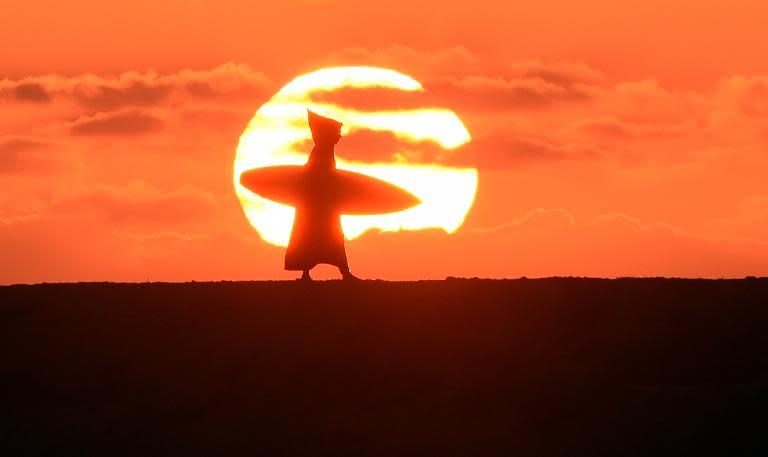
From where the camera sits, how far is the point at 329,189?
76.0ft

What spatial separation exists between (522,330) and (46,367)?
7.47 m

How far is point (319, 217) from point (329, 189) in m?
0.54

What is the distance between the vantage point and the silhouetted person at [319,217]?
22922mm

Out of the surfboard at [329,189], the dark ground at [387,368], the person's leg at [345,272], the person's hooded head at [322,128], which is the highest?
the person's hooded head at [322,128]

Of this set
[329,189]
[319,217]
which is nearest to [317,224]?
[319,217]

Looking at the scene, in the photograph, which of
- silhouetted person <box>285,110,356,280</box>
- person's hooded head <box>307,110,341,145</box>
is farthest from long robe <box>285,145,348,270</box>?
person's hooded head <box>307,110,341,145</box>

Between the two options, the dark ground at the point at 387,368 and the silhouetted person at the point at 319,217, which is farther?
the silhouetted person at the point at 319,217

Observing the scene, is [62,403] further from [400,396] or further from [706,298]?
[706,298]

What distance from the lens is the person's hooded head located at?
22953 mm

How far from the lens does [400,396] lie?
60.9 ft

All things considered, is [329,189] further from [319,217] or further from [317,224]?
[317,224]

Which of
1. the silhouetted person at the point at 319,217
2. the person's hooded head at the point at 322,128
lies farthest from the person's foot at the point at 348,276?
the person's hooded head at the point at 322,128

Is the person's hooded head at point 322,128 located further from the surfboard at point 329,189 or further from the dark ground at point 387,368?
the dark ground at point 387,368

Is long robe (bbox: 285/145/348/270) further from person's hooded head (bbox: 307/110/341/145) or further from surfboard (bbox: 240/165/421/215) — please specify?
Answer: person's hooded head (bbox: 307/110/341/145)
